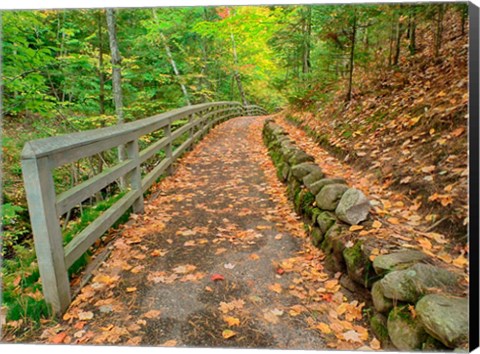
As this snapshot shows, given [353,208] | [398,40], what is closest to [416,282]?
[353,208]

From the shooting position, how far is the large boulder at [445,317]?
1.58m

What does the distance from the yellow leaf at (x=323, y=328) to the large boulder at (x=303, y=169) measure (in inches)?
88.2

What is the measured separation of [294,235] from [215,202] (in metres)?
1.45

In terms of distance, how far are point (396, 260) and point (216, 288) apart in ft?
4.66

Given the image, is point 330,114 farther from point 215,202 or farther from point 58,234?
point 58,234

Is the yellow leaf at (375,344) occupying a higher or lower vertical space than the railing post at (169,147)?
lower

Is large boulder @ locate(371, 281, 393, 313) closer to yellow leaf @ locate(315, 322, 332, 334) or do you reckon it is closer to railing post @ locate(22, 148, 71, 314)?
yellow leaf @ locate(315, 322, 332, 334)

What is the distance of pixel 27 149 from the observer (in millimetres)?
2047

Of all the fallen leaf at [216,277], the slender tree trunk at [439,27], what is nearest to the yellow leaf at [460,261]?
the fallen leaf at [216,277]

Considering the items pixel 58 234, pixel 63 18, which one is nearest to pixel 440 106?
pixel 58 234

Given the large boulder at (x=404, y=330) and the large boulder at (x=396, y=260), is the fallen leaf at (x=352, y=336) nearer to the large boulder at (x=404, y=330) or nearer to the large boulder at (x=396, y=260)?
the large boulder at (x=404, y=330)

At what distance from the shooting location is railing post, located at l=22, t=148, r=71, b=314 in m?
2.06

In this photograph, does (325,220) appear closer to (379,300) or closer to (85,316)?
(379,300)

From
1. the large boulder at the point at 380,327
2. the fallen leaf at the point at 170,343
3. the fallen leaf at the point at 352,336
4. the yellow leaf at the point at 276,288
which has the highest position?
the large boulder at the point at 380,327
